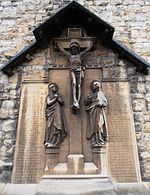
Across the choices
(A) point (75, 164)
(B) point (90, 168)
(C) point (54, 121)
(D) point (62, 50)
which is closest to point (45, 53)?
(D) point (62, 50)

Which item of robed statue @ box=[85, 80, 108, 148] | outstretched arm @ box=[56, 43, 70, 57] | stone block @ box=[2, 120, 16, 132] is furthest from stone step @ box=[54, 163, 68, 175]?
outstretched arm @ box=[56, 43, 70, 57]

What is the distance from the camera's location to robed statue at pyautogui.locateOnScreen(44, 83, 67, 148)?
401 cm

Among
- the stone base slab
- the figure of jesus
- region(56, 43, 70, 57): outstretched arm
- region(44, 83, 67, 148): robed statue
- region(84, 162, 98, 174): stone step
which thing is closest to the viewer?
the stone base slab

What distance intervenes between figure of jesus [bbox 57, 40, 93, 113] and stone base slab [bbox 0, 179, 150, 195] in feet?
3.86

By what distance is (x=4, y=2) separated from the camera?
5.71 metres

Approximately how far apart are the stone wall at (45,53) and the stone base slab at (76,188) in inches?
9.8

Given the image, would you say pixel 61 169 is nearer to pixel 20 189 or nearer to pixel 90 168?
pixel 90 168

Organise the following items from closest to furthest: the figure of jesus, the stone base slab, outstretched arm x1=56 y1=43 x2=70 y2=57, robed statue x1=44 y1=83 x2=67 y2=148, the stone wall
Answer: the stone base slab
robed statue x1=44 y1=83 x2=67 y2=148
the stone wall
the figure of jesus
outstretched arm x1=56 y1=43 x2=70 y2=57

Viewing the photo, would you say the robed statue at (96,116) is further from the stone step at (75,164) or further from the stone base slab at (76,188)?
the stone base slab at (76,188)

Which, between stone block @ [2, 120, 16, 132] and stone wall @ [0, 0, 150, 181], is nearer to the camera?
stone wall @ [0, 0, 150, 181]

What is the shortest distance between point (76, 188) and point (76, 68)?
78.4 inches

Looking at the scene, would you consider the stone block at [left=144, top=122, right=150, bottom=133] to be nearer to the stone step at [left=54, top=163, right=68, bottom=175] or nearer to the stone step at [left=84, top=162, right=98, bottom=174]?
the stone step at [left=84, top=162, right=98, bottom=174]

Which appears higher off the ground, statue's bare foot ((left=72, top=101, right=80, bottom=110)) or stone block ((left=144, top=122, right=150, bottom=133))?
statue's bare foot ((left=72, top=101, right=80, bottom=110))

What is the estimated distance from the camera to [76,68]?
4.51 metres
